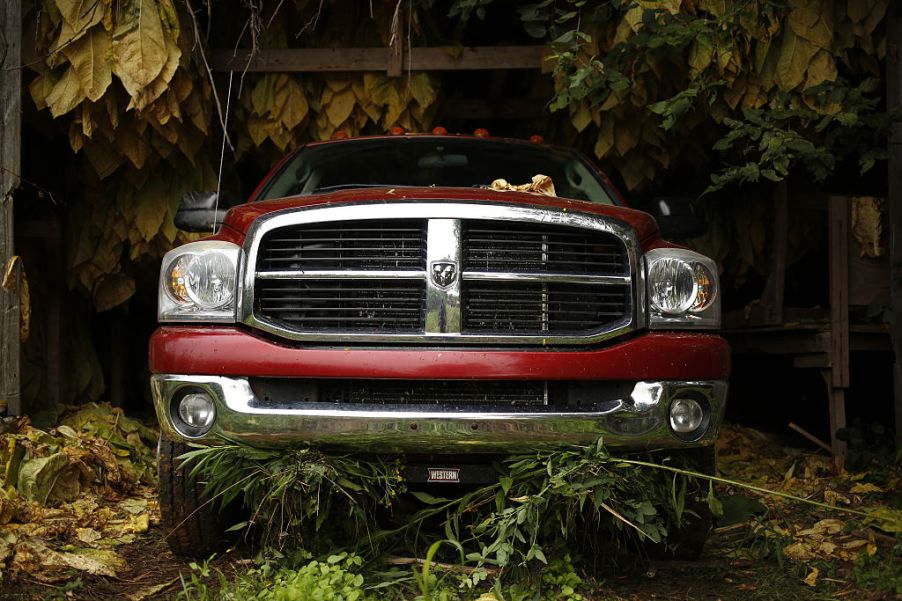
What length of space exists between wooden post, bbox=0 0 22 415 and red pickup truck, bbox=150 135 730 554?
208 cm

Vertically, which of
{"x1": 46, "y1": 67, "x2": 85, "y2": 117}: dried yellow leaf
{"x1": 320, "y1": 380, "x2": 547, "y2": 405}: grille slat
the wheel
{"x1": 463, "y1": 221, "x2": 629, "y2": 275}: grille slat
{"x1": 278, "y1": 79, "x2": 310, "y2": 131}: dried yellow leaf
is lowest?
the wheel

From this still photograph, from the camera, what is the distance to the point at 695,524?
3496 millimetres

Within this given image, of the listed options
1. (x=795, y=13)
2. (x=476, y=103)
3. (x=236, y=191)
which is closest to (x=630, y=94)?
(x=795, y=13)

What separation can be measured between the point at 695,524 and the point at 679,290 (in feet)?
3.10

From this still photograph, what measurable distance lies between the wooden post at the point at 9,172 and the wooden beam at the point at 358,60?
3.90 feet

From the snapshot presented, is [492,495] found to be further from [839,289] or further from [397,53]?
[397,53]

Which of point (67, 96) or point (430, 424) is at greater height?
point (67, 96)

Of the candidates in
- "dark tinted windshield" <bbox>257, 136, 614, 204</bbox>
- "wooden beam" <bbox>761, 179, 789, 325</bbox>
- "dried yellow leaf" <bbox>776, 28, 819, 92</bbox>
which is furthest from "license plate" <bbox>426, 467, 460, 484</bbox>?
"wooden beam" <bbox>761, 179, 789, 325</bbox>

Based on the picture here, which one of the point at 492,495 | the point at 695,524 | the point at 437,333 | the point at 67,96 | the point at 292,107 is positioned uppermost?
the point at 292,107

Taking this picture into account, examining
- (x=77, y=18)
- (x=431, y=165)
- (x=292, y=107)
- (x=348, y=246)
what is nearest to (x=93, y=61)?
(x=77, y=18)

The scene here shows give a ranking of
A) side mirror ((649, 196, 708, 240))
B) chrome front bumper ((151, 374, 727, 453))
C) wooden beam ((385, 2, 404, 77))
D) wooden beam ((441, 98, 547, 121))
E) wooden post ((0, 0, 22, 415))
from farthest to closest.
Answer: wooden beam ((441, 98, 547, 121)) → wooden beam ((385, 2, 404, 77)) → wooden post ((0, 0, 22, 415)) → side mirror ((649, 196, 708, 240)) → chrome front bumper ((151, 374, 727, 453))

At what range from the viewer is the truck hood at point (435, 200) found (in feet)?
10.4

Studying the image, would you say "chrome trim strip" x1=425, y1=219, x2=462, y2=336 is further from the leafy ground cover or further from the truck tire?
the truck tire

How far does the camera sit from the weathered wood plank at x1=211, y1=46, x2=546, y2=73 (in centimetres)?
574
